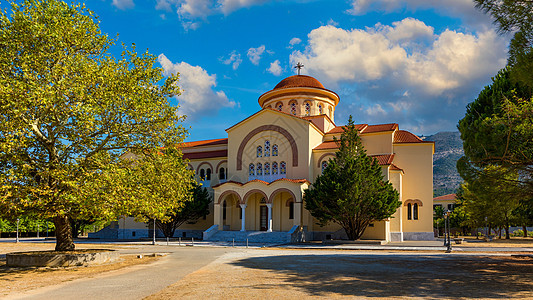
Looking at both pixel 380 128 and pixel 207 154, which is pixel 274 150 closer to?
pixel 207 154

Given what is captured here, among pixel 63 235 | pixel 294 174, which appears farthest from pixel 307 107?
pixel 63 235

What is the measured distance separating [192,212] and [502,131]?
29.2m

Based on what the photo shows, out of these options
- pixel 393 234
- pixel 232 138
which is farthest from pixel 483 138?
pixel 232 138

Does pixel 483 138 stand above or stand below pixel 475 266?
above

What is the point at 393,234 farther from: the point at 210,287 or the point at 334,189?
the point at 210,287

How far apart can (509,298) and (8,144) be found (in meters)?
14.7

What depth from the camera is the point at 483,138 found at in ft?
52.0

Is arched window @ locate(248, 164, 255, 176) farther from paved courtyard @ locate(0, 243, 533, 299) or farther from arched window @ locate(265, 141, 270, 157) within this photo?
paved courtyard @ locate(0, 243, 533, 299)

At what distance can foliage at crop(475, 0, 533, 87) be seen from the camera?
12.0m

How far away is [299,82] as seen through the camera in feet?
141

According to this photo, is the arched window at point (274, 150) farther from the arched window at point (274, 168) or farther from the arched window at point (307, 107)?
the arched window at point (307, 107)

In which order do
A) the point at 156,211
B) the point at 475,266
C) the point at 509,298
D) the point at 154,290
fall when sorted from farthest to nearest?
the point at 156,211, the point at 475,266, the point at 154,290, the point at 509,298

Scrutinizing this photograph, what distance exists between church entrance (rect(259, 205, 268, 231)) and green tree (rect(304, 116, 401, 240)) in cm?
679

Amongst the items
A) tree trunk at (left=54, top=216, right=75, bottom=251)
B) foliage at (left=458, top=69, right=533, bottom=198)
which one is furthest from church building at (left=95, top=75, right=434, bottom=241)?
tree trunk at (left=54, top=216, right=75, bottom=251)
